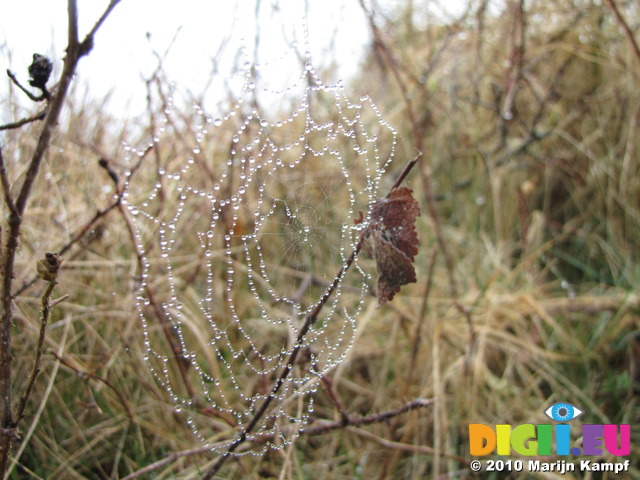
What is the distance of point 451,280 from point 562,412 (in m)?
0.56

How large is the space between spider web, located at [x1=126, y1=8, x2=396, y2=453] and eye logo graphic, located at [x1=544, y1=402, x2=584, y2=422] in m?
0.60

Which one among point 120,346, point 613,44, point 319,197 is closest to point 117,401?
point 120,346

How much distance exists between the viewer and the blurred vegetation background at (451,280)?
1.37 metres

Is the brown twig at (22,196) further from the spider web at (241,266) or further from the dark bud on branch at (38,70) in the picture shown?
the spider web at (241,266)

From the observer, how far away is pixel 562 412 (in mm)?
1552

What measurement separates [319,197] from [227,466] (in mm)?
1247

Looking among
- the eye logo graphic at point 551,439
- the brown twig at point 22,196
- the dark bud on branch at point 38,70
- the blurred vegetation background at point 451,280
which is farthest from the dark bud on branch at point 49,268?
the eye logo graphic at point 551,439

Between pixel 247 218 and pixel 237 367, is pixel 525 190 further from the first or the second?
pixel 237 367

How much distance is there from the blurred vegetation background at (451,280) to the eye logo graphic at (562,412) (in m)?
0.05

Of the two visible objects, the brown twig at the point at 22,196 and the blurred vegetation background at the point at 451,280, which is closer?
the brown twig at the point at 22,196

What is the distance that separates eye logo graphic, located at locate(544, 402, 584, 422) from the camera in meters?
1.53

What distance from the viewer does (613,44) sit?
7.80 ft

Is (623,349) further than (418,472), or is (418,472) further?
(623,349)

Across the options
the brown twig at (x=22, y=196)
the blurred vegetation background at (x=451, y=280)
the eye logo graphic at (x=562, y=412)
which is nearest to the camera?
the brown twig at (x=22, y=196)
